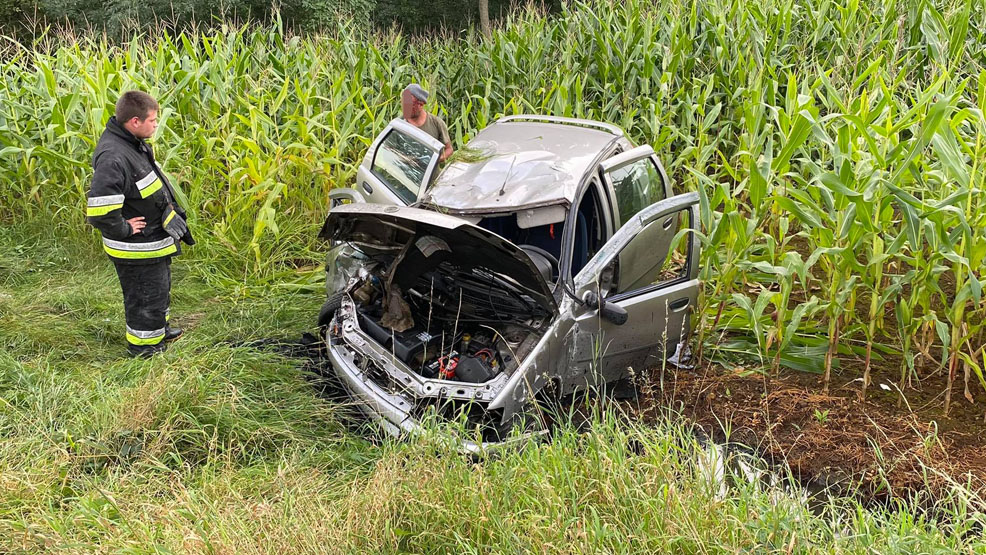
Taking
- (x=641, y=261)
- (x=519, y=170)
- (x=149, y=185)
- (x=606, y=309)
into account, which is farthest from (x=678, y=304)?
(x=149, y=185)

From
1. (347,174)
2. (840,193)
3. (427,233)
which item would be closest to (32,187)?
(347,174)

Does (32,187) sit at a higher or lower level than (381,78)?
lower

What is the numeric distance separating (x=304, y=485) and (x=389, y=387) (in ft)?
2.69

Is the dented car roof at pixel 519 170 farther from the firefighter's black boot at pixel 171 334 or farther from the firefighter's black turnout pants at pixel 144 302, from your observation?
the firefighter's black boot at pixel 171 334

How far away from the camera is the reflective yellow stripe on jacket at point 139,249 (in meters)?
5.27

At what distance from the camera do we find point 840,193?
4566 mm

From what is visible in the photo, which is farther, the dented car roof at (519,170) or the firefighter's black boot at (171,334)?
the firefighter's black boot at (171,334)

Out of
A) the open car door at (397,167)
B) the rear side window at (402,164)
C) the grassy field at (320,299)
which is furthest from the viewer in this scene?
the rear side window at (402,164)

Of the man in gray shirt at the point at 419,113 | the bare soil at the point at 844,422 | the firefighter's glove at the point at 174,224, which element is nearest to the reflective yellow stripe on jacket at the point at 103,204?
the firefighter's glove at the point at 174,224

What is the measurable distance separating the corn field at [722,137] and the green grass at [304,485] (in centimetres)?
156

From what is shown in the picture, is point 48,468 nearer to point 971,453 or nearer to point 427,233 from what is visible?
point 427,233

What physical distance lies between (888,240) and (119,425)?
4857 mm

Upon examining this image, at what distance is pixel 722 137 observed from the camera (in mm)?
8586

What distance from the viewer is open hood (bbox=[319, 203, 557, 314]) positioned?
406 cm
